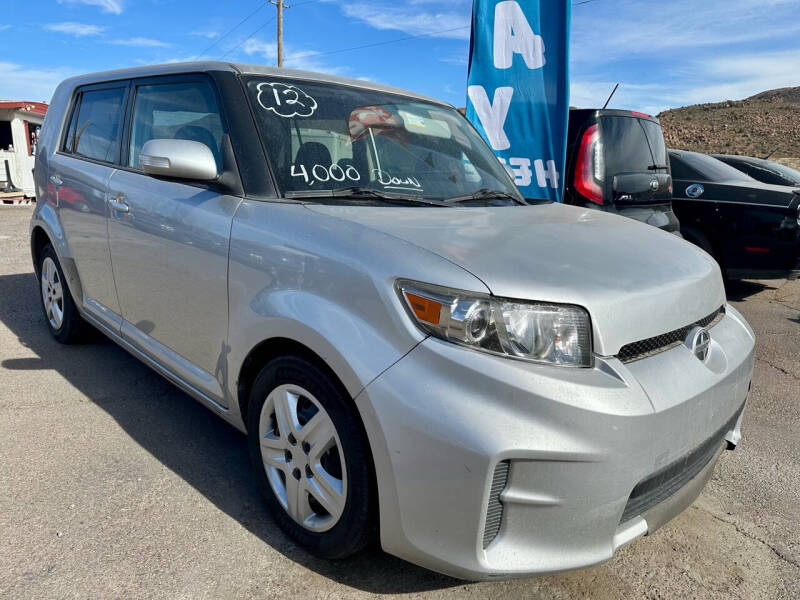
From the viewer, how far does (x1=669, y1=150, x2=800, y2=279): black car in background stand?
5.97 metres

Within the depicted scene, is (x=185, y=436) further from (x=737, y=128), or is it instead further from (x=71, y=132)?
(x=737, y=128)

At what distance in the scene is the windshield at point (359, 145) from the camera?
2.52 metres

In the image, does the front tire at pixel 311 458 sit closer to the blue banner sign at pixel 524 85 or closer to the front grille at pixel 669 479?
the front grille at pixel 669 479

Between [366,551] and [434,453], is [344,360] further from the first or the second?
[366,551]

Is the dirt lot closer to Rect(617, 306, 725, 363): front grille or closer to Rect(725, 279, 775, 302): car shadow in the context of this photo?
Rect(617, 306, 725, 363): front grille

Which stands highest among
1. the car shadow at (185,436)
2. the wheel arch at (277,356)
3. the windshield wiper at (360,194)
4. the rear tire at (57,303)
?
the windshield wiper at (360,194)

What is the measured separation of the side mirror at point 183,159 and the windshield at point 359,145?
9.6 inches

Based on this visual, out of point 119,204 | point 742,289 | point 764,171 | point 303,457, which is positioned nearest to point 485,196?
point 303,457

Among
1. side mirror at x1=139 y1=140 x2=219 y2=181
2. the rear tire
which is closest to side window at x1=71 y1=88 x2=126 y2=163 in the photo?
the rear tire

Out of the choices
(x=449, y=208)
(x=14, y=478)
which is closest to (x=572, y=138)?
(x=449, y=208)

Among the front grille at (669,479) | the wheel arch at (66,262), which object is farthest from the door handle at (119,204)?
the front grille at (669,479)

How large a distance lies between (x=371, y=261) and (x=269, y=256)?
483 mm

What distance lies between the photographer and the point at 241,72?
2.67m

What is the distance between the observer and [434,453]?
168 centimetres
